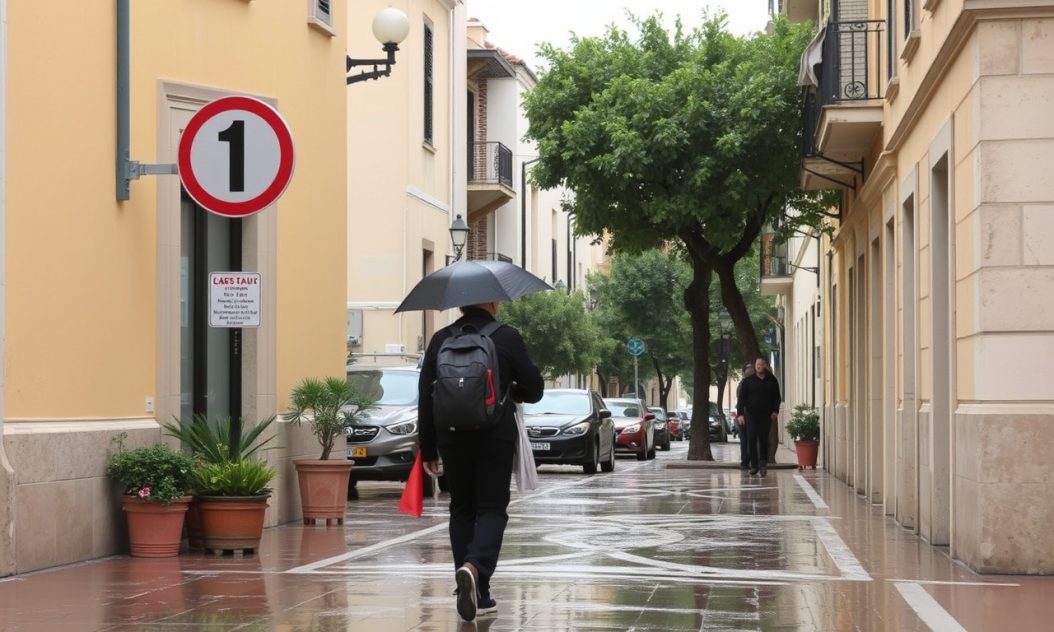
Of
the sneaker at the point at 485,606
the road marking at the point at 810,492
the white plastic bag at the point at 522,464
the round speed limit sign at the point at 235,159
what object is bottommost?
the road marking at the point at 810,492

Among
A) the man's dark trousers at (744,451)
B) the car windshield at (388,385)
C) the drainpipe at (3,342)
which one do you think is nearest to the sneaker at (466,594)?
the drainpipe at (3,342)

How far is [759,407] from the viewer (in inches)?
1067

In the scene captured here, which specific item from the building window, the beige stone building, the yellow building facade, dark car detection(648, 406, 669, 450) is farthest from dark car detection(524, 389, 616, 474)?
dark car detection(648, 406, 669, 450)

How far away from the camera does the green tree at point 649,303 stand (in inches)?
2707

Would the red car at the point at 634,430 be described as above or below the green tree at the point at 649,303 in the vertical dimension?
below

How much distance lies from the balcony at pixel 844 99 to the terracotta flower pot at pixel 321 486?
24.8 ft

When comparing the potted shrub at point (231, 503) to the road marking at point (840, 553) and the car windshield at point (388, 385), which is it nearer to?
the road marking at point (840, 553)

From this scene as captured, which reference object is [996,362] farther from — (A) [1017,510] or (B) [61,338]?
(B) [61,338]

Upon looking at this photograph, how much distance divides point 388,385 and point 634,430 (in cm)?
1605

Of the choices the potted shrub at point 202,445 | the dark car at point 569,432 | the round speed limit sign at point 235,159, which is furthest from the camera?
the dark car at point 569,432

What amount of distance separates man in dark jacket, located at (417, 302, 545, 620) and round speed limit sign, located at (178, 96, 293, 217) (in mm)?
2569

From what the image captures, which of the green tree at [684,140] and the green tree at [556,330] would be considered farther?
the green tree at [556,330]

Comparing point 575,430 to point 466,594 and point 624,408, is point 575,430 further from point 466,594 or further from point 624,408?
point 466,594

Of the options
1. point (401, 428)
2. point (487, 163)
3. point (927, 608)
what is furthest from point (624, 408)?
point (927, 608)
